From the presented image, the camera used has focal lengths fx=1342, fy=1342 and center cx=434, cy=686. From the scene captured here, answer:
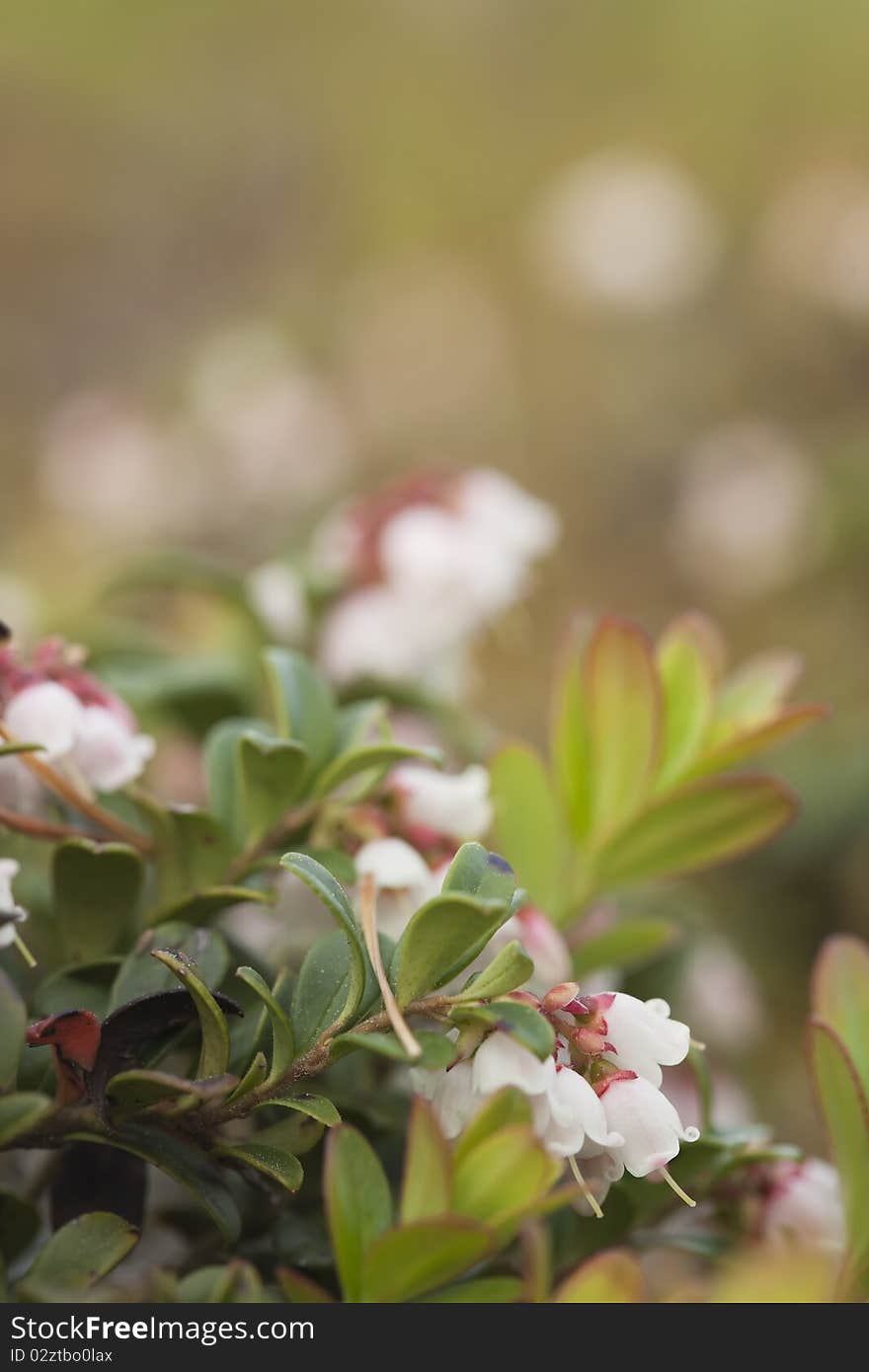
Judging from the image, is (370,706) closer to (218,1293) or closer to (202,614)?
(218,1293)

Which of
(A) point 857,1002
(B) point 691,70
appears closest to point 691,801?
(A) point 857,1002

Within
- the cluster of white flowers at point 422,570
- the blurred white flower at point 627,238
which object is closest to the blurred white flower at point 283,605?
the cluster of white flowers at point 422,570

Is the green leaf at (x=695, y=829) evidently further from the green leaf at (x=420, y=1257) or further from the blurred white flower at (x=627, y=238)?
the blurred white flower at (x=627, y=238)

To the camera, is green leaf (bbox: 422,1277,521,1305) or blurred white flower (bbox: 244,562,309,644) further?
blurred white flower (bbox: 244,562,309,644)

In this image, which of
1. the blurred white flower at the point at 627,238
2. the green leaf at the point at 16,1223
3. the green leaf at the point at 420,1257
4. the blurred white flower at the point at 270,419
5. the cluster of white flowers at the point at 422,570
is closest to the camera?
the green leaf at the point at 420,1257

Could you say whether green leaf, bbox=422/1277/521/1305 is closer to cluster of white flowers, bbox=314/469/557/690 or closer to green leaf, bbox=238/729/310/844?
green leaf, bbox=238/729/310/844

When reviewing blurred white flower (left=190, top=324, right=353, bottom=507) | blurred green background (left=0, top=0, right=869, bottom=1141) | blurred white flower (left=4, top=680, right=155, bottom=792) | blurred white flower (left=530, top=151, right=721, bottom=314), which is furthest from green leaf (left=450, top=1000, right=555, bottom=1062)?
blurred white flower (left=530, top=151, right=721, bottom=314)

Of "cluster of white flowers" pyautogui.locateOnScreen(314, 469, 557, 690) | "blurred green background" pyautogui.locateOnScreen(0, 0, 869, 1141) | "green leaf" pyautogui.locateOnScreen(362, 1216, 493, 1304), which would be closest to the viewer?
"green leaf" pyautogui.locateOnScreen(362, 1216, 493, 1304)

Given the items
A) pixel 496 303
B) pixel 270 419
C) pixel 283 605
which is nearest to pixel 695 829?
pixel 283 605
